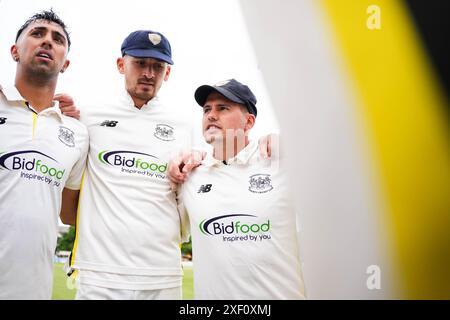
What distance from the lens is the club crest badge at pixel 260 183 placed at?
1.71m

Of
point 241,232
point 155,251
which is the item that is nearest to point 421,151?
point 241,232

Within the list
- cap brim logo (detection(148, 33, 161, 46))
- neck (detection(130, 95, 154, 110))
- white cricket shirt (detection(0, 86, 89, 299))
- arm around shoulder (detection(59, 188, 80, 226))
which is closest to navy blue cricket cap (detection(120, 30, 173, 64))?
cap brim logo (detection(148, 33, 161, 46))

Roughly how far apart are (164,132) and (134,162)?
226 mm

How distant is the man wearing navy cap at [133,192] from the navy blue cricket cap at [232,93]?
0.20m

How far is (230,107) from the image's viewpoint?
6.19 feet

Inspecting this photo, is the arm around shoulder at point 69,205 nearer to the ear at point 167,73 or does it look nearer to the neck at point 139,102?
the neck at point 139,102

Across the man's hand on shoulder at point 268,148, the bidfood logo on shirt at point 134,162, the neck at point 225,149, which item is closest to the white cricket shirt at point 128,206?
the bidfood logo on shirt at point 134,162

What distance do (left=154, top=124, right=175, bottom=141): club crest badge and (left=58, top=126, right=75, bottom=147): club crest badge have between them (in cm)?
38

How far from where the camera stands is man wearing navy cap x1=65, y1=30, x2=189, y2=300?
175 cm

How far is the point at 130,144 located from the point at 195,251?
58cm

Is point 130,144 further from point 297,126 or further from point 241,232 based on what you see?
point 297,126

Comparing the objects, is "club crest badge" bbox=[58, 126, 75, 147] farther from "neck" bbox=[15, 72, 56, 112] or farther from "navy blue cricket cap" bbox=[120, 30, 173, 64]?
"navy blue cricket cap" bbox=[120, 30, 173, 64]

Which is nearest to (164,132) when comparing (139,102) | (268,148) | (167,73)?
(139,102)

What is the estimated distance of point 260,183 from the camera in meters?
1.73
